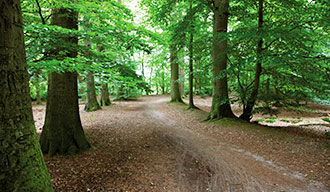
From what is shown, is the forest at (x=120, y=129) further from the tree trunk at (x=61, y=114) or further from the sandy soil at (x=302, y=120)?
the sandy soil at (x=302, y=120)

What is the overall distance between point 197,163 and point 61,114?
417cm

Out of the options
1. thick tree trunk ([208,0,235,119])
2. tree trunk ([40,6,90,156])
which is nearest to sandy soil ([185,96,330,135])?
thick tree trunk ([208,0,235,119])

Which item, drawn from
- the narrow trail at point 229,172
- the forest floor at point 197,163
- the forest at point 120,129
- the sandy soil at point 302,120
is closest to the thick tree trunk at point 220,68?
the forest at point 120,129

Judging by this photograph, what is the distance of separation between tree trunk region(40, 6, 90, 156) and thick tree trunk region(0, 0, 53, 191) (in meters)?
2.94

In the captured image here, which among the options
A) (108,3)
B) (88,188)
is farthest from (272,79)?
(88,188)

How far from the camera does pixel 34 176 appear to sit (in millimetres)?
1927

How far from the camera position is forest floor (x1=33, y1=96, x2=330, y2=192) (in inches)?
139

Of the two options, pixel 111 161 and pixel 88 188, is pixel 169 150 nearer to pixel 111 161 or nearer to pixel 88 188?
pixel 111 161

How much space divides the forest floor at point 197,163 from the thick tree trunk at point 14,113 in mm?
1597

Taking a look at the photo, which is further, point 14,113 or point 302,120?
point 302,120

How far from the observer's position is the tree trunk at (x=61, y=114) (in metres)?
4.58

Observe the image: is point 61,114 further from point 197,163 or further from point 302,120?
point 302,120

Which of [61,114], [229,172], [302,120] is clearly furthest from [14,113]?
[302,120]

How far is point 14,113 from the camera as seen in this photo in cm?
177
